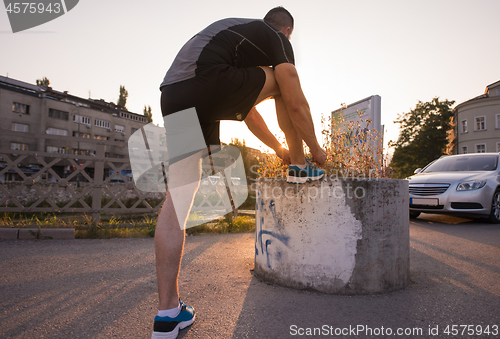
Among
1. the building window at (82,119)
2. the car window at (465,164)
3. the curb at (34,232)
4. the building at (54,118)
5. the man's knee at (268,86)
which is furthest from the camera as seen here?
the building window at (82,119)

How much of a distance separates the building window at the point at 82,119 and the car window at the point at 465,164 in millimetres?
58862

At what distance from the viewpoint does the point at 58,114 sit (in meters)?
49.6

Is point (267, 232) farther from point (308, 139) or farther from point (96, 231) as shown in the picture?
point (96, 231)

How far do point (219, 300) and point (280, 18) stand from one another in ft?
5.92

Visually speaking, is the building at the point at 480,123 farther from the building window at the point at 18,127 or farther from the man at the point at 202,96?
the building window at the point at 18,127

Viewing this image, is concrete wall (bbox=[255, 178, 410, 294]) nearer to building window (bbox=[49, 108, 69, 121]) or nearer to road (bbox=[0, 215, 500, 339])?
road (bbox=[0, 215, 500, 339])

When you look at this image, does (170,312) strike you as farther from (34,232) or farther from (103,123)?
(103,123)

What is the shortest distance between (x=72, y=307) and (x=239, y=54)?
5.82 ft

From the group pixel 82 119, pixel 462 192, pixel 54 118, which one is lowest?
pixel 462 192

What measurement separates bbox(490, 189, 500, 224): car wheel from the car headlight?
41 centimetres

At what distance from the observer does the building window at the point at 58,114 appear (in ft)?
160

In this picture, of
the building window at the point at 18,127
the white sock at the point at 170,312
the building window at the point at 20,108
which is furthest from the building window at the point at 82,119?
the white sock at the point at 170,312

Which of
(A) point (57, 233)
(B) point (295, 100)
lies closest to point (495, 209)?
(B) point (295, 100)

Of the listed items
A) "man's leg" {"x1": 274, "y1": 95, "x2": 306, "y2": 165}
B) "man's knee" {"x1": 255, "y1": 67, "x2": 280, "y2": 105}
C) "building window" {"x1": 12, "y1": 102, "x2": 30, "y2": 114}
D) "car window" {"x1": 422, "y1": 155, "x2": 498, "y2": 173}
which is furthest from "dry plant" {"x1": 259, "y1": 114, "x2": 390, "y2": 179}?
"building window" {"x1": 12, "y1": 102, "x2": 30, "y2": 114}
